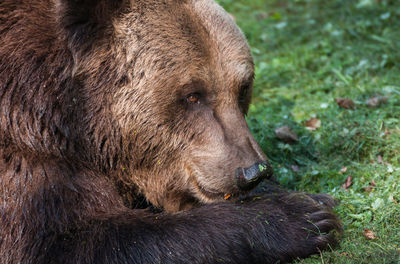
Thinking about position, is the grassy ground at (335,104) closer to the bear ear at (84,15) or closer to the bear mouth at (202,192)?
the bear mouth at (202,192)

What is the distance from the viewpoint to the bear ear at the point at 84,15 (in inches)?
182

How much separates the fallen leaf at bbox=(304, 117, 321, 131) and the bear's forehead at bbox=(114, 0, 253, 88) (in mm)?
2621

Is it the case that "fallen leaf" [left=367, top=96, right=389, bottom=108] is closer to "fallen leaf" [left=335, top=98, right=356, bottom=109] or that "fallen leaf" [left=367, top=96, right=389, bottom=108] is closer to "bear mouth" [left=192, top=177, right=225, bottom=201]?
"fallen leaf" [left=335, top=98, right=356, bottom=109]

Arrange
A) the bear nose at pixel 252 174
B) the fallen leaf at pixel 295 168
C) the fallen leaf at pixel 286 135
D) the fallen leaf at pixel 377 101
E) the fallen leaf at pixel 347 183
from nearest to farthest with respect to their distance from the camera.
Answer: the bear nose at pixel 252 174 → the fallen leaf at pixel 347 183 → the fallen leaf at pixel 295 168 → the fallen leaf at pixel 286 135 → the fallen leaf at pixel 377 101

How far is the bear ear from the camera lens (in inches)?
182

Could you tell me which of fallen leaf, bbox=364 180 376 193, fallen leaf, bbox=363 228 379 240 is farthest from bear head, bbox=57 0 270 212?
fallen leaf, bbox=364 180 376 193

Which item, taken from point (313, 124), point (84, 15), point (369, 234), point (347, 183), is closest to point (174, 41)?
point (84, 15)

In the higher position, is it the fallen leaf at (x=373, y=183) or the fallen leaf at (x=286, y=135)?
the fallen leaf at (x=373, y=183)

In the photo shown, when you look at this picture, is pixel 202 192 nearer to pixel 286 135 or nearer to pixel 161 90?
pixel 161 90

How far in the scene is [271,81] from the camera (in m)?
8.93

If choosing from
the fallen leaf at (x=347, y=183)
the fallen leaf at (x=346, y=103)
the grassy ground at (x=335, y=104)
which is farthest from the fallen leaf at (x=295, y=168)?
the fallen leaf at (x=346, y=103)

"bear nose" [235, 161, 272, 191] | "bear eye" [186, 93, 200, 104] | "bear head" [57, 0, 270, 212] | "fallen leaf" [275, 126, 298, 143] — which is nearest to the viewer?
"bear nose" [235, 161, 272, 191]

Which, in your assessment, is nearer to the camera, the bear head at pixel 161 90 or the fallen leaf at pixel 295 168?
the bear head at pixel 161 90

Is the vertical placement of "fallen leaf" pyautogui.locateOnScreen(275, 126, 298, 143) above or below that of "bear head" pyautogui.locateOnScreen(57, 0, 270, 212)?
below
